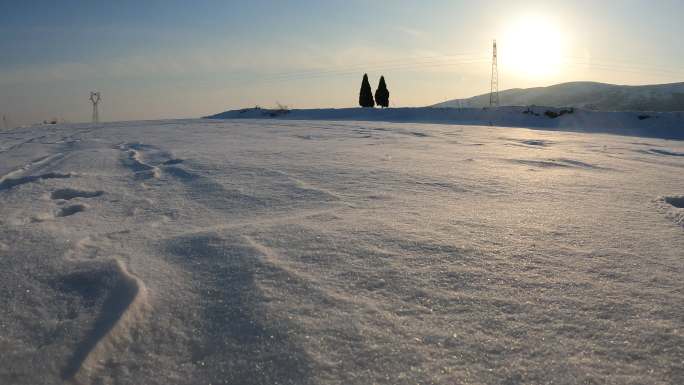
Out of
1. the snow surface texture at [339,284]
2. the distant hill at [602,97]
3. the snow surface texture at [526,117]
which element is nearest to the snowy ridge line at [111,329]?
the snow surface texture at [339,284]

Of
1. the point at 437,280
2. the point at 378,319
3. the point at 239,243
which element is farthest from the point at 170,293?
the point at 437,280

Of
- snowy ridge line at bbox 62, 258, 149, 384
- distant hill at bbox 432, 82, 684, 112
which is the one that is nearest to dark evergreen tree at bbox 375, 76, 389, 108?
snowy ridge line at bbox 62, 258, 149, 384

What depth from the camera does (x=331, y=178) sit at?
216cm

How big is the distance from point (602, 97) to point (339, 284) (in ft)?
219

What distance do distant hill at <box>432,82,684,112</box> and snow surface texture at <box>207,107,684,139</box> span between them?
97.7ft

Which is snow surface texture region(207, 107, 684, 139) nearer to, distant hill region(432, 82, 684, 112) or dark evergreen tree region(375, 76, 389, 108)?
dark evergreen tree region(375, 76, 389, 108)

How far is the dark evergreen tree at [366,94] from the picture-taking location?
20516 millimetres

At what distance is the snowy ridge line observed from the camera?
0.71m

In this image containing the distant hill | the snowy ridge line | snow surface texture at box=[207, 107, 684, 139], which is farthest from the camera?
the distant hill

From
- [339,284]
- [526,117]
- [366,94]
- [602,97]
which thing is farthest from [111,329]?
[602,97]

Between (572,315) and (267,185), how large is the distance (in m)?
1.40

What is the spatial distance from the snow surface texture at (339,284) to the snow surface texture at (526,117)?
797 cm

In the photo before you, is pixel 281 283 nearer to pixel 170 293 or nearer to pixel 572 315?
pixel 170 293

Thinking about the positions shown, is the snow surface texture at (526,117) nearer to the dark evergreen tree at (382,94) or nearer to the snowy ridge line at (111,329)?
the dark evergreen tree at (382,94)
